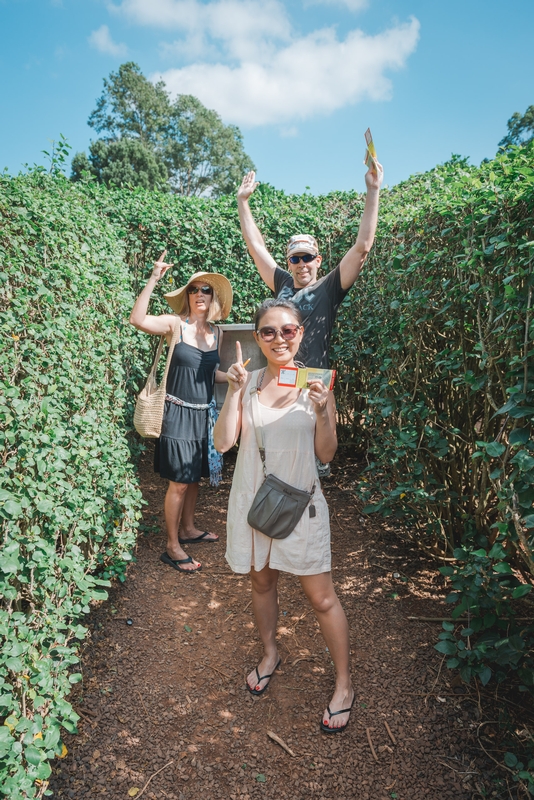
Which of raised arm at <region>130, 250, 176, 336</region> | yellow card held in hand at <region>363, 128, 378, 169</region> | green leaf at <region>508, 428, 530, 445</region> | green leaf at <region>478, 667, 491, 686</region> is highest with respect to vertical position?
yellow card held in hand at <region>363, 128, 378, 169</region>

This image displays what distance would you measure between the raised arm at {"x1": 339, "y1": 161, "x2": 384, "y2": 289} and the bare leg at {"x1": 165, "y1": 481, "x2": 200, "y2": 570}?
6.00 feet

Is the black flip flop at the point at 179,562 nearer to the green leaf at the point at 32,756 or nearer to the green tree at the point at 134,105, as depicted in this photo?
the green leaf at the point at 32,756

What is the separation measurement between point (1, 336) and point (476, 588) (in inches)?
85.7

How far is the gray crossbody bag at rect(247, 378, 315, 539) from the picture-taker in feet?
6.93

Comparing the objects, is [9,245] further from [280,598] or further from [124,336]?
[280,598]

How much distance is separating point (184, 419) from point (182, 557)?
1024 millimetres

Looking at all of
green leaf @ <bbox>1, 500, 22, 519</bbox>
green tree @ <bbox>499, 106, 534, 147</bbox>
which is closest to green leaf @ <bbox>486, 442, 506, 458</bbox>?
green leaf @ <bbox>1, 500, 22, 519</bbox>

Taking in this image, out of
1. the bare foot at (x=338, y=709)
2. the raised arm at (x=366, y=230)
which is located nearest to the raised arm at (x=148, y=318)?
the raised arm at (x=366, y=230)

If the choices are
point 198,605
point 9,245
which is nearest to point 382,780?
point 198,605

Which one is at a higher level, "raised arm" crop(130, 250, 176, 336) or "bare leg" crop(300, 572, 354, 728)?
"raised arm" crop(130, 250, 176, 336)

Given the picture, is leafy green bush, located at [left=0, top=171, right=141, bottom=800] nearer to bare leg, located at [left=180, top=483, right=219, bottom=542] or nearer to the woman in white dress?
the woman in white dress

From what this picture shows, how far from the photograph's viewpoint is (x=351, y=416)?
501cm

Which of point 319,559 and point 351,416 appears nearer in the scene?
point 319,559

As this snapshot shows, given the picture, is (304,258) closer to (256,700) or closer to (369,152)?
(369,152)
